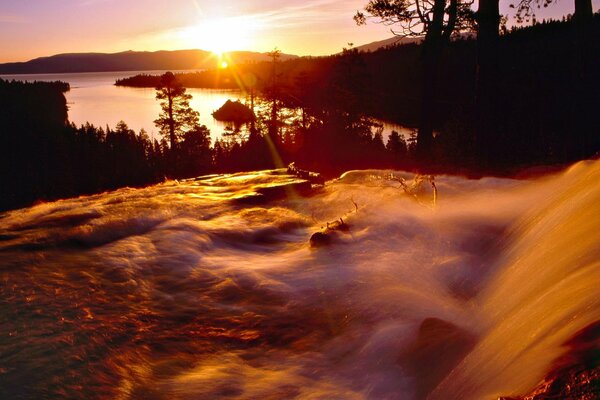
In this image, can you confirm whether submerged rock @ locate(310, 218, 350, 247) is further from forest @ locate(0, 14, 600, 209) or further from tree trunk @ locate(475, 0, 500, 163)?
tree trunk @ locate(475, 0, 500, 163)

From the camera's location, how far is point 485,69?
12188 millimetres

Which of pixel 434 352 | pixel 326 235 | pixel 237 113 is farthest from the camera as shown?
pixel 237 113

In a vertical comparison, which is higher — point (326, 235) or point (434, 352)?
point (326, 235)

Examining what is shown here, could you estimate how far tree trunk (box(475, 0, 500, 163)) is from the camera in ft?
39.5

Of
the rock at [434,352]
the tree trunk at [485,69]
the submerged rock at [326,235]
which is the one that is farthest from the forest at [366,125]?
the rock at [434,352]

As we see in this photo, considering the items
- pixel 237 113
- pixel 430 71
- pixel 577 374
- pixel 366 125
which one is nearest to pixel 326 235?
pixel 577 374

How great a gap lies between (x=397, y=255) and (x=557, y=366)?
3.28 meters

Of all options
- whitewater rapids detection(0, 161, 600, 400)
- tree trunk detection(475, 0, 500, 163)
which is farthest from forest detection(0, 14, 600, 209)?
whitewater rapids detection(0, 161, 600, 400)

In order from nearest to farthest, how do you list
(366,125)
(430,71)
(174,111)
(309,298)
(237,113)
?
(309,298) → (430,71) → (366,125) → (174,111) → (237,113)

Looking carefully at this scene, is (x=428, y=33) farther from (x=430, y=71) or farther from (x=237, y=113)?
(x=237, y=113)

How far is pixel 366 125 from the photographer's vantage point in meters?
48.1

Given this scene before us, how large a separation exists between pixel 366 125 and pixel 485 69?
36.2 metres

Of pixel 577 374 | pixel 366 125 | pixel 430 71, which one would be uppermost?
pixel 430 71

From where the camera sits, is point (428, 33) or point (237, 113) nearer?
point (428, 33)
